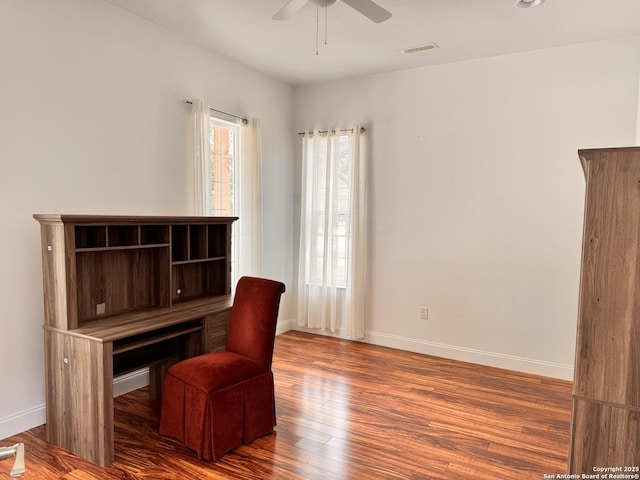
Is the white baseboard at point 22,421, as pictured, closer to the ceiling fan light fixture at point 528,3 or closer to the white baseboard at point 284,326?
the white baseboard at point 284,326

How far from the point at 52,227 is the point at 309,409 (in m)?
2.13

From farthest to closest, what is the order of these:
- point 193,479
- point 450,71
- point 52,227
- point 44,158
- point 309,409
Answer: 1. point 450,71
2. point 309,409
3. point 44,158
4. point 52,227
5. point 193,479

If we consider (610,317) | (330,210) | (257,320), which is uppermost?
(330,210)

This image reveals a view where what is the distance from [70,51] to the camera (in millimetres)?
3000

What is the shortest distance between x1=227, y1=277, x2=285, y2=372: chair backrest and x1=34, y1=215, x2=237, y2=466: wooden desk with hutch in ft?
1.01

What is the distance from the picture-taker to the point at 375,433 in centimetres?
290

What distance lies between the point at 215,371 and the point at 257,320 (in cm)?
41

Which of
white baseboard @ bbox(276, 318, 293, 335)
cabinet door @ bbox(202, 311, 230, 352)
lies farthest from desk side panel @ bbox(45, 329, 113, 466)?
white baseboard @ bbox(276, 318, 293, 335)

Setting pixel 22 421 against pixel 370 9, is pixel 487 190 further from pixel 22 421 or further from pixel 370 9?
pixel 22 421

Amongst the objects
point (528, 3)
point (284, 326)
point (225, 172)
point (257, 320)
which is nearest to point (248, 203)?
point (225, 172)

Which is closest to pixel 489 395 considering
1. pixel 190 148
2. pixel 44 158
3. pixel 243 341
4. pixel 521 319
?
pixel 521 319

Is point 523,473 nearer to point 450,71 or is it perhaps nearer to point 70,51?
point 450,71

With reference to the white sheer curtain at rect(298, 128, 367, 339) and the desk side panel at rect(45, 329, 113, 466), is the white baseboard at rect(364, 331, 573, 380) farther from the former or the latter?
the desk side panel at rect(45, 329, 113, 466)

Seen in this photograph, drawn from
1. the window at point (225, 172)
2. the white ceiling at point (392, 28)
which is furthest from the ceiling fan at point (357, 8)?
the window at point (225, 172)
